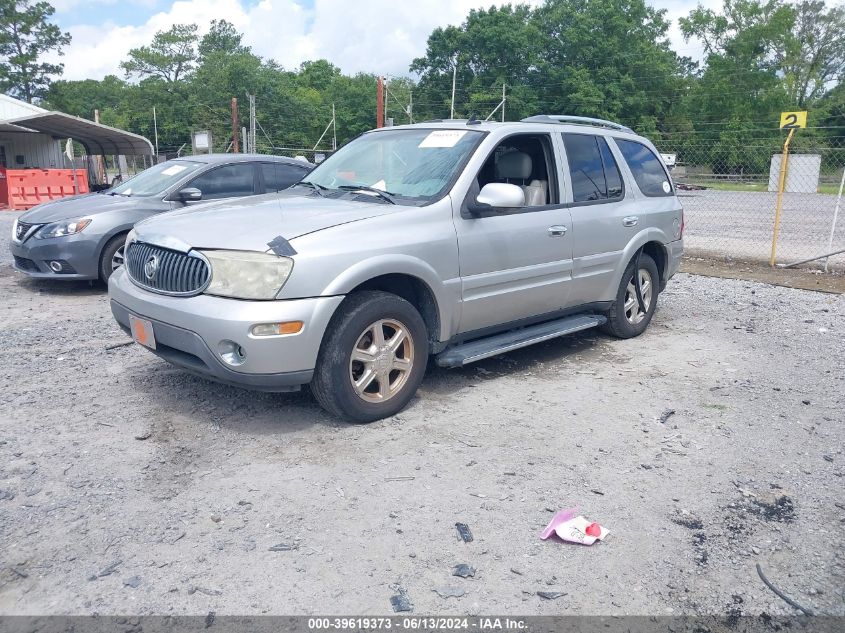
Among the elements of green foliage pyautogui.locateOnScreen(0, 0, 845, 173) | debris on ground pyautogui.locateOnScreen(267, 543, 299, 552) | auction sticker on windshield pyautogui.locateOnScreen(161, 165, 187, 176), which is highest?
green foliage pyautogui.locateOnScreen(0, 0, 845, 173)

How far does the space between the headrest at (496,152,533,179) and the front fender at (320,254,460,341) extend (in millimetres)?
1168

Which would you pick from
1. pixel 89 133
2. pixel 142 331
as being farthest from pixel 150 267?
pixel 89 133

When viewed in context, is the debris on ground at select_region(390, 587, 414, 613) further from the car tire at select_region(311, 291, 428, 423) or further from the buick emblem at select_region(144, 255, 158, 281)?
the buick emblem at select_region(144, 255, 158, 281)

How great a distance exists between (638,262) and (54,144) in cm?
2550

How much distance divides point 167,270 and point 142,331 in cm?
43

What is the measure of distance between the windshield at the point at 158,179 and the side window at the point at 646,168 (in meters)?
4.93

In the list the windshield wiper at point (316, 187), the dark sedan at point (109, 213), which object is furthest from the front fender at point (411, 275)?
the dark sedan at point (109, 213)

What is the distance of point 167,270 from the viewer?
420 cm

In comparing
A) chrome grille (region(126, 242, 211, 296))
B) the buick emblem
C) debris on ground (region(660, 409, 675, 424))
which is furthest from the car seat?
the buick emblem

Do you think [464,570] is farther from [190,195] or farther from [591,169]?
[190,195]

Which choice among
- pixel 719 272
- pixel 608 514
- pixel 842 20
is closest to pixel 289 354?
pixel 608 514

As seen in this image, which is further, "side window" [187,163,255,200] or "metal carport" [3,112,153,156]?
"metal carport" [3,112,153,156]

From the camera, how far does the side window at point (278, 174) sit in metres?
8.75

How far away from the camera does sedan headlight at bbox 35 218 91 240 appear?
7.74 metres
